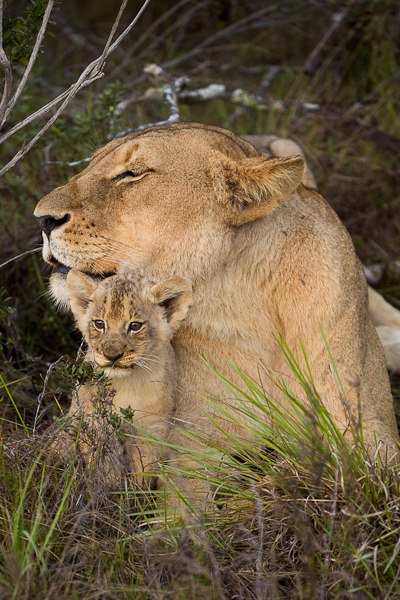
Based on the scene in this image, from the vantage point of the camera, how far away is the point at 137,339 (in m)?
3.33

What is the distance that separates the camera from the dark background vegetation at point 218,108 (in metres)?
4.85

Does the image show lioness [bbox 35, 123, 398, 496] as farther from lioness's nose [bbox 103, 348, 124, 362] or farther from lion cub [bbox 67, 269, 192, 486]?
lioness's nose [bbox 103, 348, 124, 362]

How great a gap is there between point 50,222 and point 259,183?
30.4 inches

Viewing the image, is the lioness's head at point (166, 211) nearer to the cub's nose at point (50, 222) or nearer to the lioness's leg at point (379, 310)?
the cub's nose at point (50, 222)

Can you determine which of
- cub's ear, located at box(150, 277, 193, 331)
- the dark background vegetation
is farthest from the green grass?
cub's ear, located at box(150, 277, 193, 331)

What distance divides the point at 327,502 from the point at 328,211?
1310 mm

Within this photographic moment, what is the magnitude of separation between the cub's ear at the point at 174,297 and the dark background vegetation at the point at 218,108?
16.3 inches

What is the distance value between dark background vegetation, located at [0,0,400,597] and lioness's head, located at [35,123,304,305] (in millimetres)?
461

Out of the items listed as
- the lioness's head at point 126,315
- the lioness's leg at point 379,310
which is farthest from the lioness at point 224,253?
the lioness's leg at point 379,310

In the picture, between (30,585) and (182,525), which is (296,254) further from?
(30,585)

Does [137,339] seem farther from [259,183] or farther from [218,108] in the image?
[218,108]

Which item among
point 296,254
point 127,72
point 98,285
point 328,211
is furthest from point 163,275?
point 127,72

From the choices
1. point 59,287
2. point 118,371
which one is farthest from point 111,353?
point 59,287

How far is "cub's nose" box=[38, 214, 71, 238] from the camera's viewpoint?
351 centimetres
